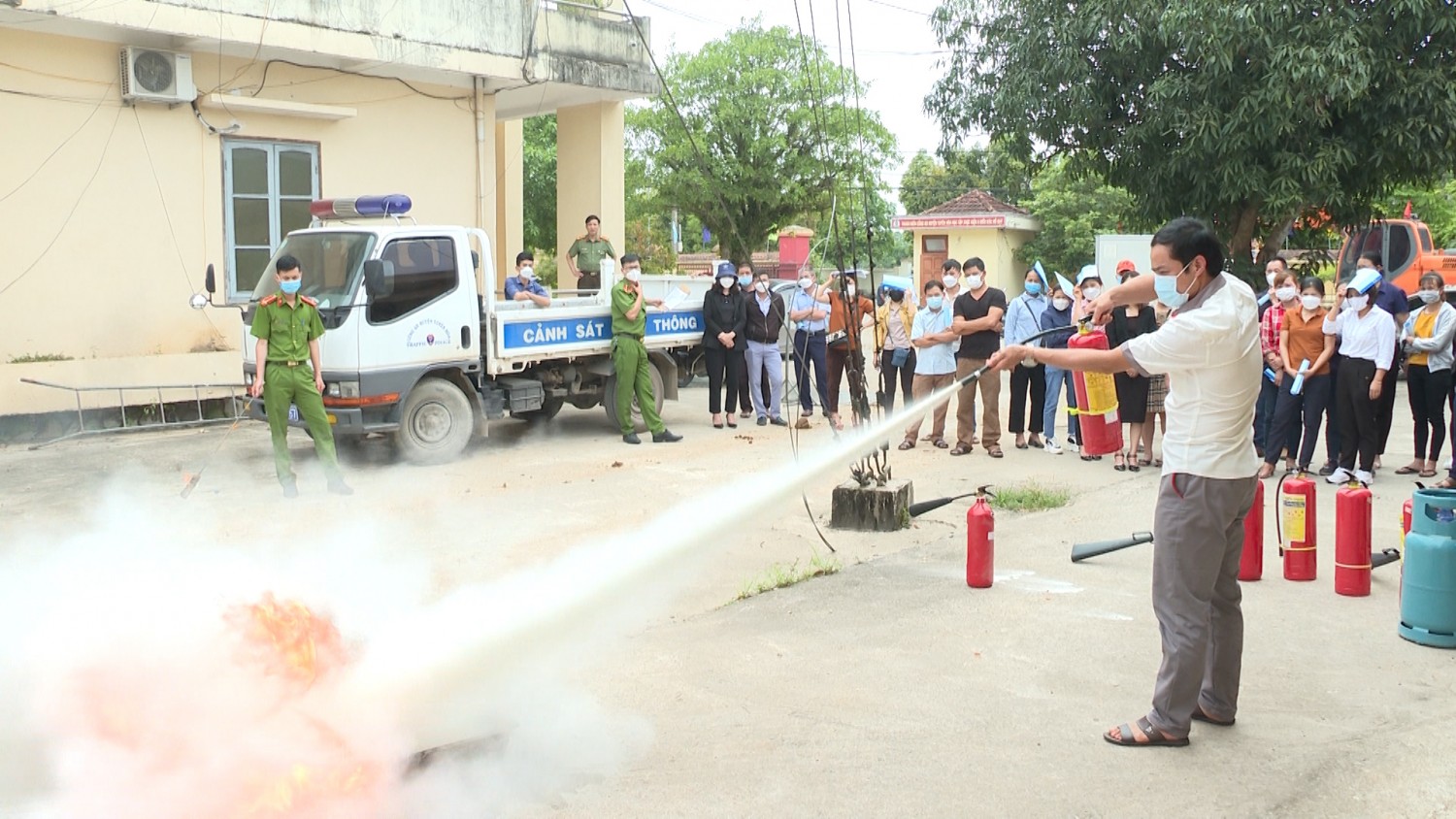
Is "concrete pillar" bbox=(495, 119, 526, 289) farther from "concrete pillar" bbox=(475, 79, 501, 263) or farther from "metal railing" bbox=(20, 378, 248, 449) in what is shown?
"metal railing" bbox=(20, 378, 248, 449)

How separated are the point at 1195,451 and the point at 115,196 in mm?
12623

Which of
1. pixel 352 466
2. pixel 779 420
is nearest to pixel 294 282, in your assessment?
pixel 352 466

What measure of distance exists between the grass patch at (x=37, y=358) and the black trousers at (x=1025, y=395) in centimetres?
994

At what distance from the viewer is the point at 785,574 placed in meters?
7.49

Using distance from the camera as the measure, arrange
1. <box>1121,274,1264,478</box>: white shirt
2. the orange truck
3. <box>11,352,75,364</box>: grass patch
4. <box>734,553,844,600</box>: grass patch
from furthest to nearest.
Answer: the orange truck < <box>11,352,75,364</box>: grass patch < <box>734,553,844,600</box>: grass patch < <box>1121,274,1264,478</box>: white shirt

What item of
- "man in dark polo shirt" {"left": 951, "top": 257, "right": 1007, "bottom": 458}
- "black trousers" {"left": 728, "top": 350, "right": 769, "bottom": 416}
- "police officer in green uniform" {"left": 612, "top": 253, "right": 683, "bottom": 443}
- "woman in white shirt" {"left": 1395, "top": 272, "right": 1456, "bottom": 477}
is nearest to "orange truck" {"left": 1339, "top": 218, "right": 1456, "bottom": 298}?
"woman in white shirt" {"left": 1395, "top": 272, "right": 1456, "bottom": 477}

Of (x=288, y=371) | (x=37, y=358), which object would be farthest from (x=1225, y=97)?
(x=37, y=358)

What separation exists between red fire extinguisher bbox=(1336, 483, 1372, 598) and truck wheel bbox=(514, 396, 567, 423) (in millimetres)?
8152

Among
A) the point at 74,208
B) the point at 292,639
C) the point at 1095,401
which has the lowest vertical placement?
the point at 292,639

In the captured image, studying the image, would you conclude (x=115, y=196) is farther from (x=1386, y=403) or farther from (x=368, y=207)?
(x=1386, y=403)

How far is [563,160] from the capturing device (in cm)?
1916

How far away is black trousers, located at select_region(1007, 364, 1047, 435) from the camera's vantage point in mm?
12367

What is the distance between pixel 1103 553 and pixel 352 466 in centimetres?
685

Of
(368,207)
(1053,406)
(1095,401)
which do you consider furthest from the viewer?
(1053,406)
